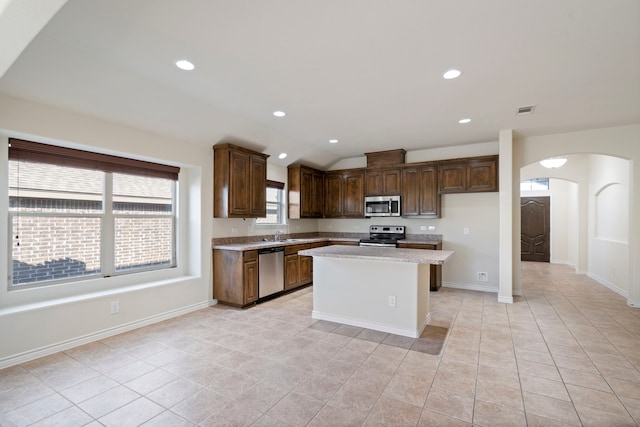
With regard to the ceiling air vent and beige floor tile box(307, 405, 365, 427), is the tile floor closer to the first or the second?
beige floor tile box(307, 405, 365, 427)

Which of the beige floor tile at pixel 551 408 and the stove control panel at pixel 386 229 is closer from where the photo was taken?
the beige floor tile at pixel 551 408

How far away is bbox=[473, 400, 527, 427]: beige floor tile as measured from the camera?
6.46ft

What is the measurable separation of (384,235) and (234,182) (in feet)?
10.6

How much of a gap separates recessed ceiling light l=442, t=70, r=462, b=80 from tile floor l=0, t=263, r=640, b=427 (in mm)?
2693

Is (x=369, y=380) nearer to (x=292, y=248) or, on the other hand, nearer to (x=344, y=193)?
(x=292, y=248)

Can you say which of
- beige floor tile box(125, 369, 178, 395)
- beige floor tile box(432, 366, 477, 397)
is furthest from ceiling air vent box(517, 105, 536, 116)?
beige floor tile box(125, 369, 178, 395)

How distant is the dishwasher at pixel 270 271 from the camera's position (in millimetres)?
4781

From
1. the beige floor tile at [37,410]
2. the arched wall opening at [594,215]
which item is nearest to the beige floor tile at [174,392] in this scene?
the beige floor tile at [37,410]

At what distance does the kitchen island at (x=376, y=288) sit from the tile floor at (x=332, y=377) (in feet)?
0.73

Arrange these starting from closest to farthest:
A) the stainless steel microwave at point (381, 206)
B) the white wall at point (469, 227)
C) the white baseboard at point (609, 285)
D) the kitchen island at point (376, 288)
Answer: the kitchen island at point (376, 288) < the white baseboard at point (609, 285) < the white wall at point (469, 227) < the stainless steel microwave at point (381, 206)

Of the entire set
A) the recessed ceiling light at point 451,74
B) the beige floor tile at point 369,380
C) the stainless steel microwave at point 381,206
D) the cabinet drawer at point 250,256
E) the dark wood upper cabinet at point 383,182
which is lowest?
the beige floor tile at point 369,380

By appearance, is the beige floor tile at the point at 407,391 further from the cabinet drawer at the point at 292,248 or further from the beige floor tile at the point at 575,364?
the cabinet drawer at the point at 292,248

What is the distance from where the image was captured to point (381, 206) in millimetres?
6180

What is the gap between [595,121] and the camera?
430 centimetres
